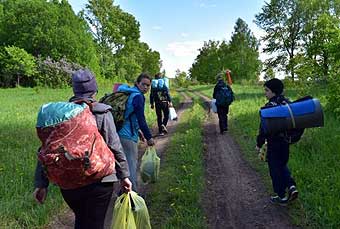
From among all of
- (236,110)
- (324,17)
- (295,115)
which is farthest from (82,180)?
(236,110)

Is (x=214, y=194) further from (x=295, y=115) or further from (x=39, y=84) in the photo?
(x=39, y=84)

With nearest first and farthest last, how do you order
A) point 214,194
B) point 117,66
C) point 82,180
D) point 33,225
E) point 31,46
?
point 82,180
point 33,225
point 214,194
point 31,46
point 117,66

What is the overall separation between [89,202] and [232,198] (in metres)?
3.57

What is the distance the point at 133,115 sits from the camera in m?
5.57

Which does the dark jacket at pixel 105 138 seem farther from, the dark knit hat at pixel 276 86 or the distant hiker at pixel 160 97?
the distant hiker at pixel 160 97

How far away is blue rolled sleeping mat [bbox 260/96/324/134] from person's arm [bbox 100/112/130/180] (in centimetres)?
252

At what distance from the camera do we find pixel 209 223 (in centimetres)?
551

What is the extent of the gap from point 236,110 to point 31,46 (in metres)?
47.7

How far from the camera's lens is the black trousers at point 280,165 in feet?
19.8

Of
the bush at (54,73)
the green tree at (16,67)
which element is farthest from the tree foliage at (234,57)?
the green tree at (16,67)

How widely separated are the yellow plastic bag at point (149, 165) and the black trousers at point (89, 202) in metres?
2.98

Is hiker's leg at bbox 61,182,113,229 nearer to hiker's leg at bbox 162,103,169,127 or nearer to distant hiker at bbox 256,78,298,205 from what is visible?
distant hiker at bbox 256,78,298,205

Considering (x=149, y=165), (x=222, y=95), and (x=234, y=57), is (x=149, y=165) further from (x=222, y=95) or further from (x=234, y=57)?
(x=234, y=57)

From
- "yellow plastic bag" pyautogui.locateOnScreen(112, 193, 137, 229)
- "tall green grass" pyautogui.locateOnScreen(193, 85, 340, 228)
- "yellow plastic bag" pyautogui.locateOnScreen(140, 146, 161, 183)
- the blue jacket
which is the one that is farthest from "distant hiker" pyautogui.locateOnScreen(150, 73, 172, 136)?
"yellow plastic bag" pyautogui.locateOnScreen(112, 193, 137, 229)
